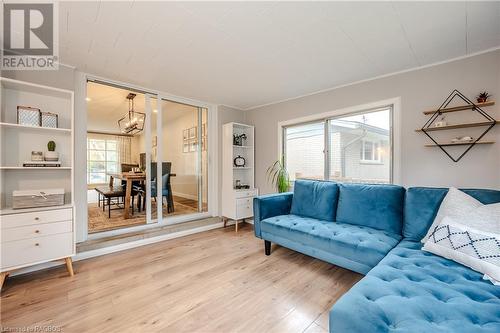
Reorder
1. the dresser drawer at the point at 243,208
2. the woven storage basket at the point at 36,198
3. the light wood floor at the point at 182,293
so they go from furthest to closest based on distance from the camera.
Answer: the dresser drawer at the point at 243,208
the woven storage basket at the point at 36,198
the light wood floor at the point at 182,293

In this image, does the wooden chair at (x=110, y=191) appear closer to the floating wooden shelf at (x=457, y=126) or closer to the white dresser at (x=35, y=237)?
the white dresser at (x=35, y=237)

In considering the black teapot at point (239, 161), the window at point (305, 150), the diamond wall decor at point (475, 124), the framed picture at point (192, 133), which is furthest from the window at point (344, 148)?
the framed picture at point (192, 133)

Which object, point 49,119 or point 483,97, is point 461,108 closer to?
point 483,97

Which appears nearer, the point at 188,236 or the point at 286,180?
the point at 188,236

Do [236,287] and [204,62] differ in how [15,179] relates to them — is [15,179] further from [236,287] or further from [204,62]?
[236,287]

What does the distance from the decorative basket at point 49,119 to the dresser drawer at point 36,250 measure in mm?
1216

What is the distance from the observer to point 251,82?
10.2 feet

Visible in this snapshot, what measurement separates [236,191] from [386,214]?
92.5 inches

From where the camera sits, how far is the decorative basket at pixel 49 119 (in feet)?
7.56

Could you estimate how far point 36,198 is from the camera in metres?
2.10

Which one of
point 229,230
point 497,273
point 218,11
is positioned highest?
point 218,11

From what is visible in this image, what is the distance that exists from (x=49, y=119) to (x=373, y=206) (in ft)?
12.3

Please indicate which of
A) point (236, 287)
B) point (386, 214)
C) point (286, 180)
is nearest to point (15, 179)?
point (236, 287)

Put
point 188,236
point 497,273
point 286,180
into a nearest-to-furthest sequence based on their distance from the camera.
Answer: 1. point 497,273
2. point 188,236
3. point 286,180
